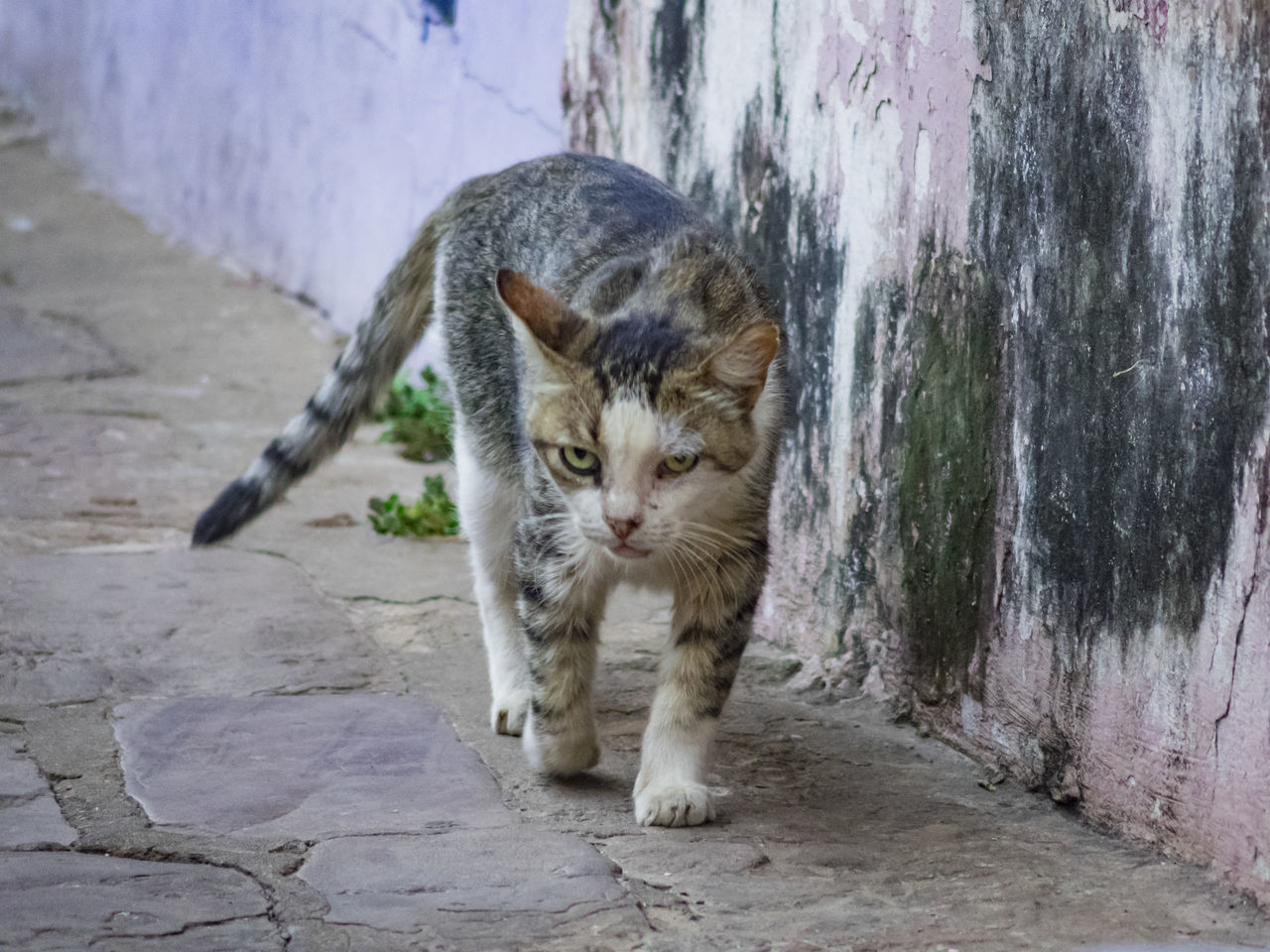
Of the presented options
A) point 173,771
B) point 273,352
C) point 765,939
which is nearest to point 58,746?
point 173,771

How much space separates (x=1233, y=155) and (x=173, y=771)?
243cm

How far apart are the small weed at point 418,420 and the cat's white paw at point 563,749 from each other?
2716 mm

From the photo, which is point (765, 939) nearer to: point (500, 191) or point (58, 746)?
point (58, 746)

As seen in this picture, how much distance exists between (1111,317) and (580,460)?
3.61ft

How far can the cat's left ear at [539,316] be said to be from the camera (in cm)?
283

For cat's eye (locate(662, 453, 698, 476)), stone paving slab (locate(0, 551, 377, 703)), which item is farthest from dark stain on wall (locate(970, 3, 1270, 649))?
stone paving slab (locate(0, 551, 377, 703))

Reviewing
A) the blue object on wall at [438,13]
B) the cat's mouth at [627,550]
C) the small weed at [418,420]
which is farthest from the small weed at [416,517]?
the blue object on wall at [438,13]

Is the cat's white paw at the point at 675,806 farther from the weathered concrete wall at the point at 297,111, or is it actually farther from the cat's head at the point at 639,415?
the weathered concrete wall at the point at 297,111

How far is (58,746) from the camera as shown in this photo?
312cm

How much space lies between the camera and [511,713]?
11.3ft

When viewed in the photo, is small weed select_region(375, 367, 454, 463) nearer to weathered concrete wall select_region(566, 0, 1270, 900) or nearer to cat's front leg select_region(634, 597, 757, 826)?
weathered concrete wall select_region(566, 0, 1270, 900)

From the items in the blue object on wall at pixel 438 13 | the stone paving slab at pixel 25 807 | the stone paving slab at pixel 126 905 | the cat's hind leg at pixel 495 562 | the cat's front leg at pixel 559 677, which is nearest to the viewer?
the stone paving slab at pixel 126 905

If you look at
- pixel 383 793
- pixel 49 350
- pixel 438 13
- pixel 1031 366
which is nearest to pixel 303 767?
pixel 383 793

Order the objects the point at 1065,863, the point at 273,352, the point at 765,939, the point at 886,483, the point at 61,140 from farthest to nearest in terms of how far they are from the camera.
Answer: the point at 61,140, the point at 273,352, the point at 886,483, the point at 1065,863, the point at 765,939
